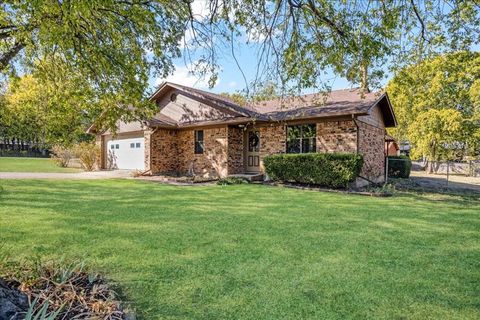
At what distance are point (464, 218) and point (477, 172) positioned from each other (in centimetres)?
2198

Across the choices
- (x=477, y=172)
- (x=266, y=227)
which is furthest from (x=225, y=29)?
(x=477, y=172)

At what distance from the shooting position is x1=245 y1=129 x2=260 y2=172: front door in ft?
52.6

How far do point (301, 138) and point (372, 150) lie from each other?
→ 142 inches

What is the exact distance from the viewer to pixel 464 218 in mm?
7004

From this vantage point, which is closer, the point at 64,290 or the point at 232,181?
the point at 64,290

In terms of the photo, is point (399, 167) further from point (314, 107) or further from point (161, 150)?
point (161, 150)

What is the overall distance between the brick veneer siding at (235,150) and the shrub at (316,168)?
233 centimetres

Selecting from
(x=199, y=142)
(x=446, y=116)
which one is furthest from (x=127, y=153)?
(x=446, y=116)

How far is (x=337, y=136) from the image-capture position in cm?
1331

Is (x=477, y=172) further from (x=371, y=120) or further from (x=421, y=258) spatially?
(x=421, y=258)

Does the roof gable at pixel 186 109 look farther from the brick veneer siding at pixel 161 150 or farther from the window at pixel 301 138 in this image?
the window at pixel 301 138

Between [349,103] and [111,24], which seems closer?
[111,24]

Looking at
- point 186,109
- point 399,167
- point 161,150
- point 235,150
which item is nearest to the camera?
point 235,150

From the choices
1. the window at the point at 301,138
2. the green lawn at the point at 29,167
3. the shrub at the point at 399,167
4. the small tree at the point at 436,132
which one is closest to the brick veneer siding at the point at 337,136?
the window at the point at 301,138
